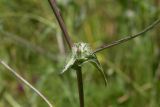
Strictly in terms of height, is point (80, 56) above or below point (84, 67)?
below

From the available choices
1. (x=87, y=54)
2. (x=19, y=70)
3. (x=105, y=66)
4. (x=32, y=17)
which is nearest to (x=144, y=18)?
(x=105, y=66)

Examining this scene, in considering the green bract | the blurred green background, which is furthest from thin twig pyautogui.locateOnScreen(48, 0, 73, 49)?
the blurred green background

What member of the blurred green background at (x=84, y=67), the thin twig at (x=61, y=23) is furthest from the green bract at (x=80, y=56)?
the blurred green background at (x=84, y=67)

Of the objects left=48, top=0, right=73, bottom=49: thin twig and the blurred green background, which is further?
the blurred green background

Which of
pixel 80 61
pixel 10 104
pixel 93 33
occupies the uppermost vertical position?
pixel 93 33

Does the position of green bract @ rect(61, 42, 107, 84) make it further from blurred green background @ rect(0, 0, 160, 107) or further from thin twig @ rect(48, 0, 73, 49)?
blurred green background @ rect(0, 0, 160, 107)

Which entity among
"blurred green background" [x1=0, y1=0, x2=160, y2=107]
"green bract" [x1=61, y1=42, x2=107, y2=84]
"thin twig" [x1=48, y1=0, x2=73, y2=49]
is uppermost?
"blurred green background" [x1=0, y1=0, x2=160, y2=107]

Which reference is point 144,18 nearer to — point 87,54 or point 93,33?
point 93,33

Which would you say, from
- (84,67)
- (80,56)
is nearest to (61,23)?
(80,56)

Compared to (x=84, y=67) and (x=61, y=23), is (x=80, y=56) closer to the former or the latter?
(x=61, y=23)
